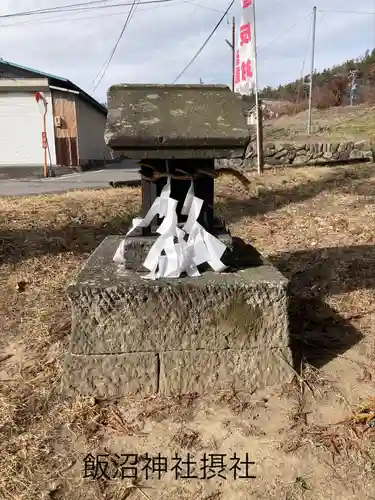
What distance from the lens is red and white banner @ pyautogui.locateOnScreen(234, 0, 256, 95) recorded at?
864 centimetres

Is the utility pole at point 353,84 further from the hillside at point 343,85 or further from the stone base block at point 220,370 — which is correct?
the stone base block at point 220,370

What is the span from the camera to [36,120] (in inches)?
593

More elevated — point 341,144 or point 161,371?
point 341,144

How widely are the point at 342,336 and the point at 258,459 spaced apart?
4.31 ft

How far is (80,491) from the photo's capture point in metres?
1.84

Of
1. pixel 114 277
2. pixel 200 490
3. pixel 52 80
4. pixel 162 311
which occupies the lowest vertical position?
pixel 200 490

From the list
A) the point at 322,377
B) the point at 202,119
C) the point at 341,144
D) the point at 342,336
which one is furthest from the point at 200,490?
the point at 341,144

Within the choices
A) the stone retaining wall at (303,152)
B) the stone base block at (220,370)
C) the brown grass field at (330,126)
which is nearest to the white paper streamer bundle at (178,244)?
the stone base block at (220,370)

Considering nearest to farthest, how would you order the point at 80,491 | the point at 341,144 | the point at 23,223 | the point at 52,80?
1. the point at 80,491
2. the point at 23,223
3. the point at 341,144
4. the point at 52,80

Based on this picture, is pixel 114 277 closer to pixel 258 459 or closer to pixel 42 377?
pixel 42 377

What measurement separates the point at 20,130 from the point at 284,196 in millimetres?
11101

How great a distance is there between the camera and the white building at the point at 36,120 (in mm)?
14852

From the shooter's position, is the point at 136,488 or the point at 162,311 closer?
the point at 136,488

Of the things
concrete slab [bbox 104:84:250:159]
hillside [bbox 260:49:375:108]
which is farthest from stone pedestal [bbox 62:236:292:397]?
hillside [bbox 260:49:375:108]
